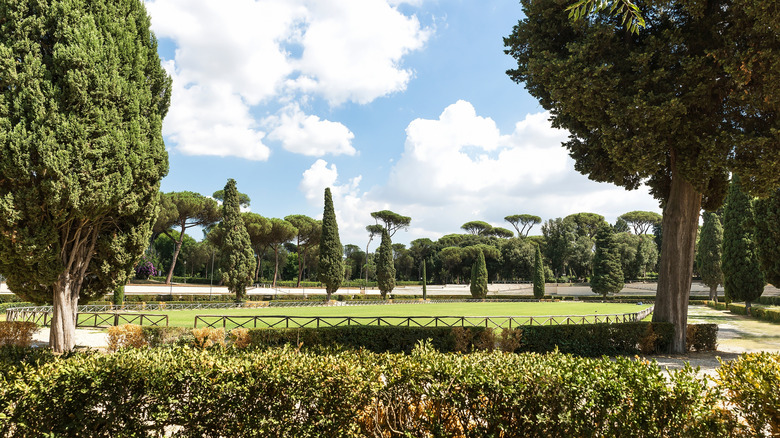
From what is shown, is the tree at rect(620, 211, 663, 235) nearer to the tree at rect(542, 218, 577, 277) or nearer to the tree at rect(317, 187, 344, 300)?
the tree at rect(542, 218, 577, 277)

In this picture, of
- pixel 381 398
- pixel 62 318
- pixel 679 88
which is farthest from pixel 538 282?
pixel 381 398

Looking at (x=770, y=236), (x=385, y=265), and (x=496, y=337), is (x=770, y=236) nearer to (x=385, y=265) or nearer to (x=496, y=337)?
(x=496, y=337)

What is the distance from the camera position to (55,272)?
8883 mm

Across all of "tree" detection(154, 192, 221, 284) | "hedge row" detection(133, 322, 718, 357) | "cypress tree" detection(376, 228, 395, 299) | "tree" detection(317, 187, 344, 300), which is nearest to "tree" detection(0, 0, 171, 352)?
"hedge row" detection(133, 322, 718, 357)

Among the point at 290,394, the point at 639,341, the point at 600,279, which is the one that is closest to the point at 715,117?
the point at 639,341

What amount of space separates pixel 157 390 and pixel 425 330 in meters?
8.60

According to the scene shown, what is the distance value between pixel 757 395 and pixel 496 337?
8.50m

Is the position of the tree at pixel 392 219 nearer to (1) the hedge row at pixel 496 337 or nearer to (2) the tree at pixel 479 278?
(2) the tree at pixel 479 278

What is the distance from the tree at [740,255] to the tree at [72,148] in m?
30.8

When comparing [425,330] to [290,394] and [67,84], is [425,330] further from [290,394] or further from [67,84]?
[67,84]

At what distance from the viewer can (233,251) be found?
108 ft

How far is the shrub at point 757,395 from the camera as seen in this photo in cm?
344

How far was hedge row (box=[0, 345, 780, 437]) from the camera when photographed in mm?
3492

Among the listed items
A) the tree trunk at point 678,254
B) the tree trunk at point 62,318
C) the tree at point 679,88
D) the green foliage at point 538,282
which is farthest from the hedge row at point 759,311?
the tree trunk at point 62,318
